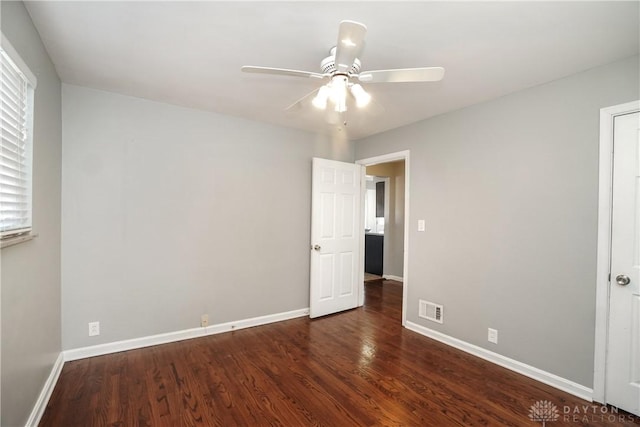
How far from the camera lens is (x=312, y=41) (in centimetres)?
190

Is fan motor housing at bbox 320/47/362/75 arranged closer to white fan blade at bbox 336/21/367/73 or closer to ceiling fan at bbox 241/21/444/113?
ceiling fan at bbox 241/21/444/113

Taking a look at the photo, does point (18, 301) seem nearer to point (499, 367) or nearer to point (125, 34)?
point (125, 34)

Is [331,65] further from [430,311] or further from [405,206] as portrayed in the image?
[430,311]

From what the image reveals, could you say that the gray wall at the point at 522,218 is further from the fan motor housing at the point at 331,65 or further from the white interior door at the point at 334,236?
the fan motor housing at the point at 331,65

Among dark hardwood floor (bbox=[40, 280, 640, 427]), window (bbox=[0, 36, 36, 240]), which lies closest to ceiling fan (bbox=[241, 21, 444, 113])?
window (bbox=[0, 36, 36, 240])

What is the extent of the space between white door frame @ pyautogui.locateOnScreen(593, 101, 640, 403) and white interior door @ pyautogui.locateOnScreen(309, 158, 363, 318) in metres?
2.59

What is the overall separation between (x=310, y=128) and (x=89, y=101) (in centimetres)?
228

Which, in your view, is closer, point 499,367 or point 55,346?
point 55,346

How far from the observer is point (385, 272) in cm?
628

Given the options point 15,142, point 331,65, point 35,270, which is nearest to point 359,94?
point 331,65

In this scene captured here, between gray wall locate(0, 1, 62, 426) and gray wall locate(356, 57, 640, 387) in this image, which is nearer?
gray wall locate(0, 1, 62, 426)

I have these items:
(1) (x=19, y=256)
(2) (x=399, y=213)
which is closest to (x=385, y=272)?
(2) (x=399, y=213)

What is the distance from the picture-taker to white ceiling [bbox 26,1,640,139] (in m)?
1.62

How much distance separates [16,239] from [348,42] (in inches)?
75.9
